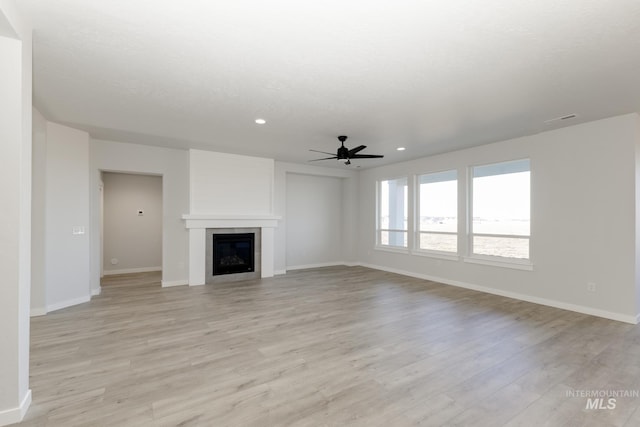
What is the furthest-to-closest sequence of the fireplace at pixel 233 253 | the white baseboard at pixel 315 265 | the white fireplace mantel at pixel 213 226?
the white baseboard at pixel 315 265 → the fireplace at pixel 233 253 → the white fireplace mantel at pixel 213 226

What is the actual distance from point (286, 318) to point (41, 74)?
377 centimetres

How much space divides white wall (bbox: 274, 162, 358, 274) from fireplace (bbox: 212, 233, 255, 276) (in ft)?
2.33

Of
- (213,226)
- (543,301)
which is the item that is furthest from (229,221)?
(543,301)

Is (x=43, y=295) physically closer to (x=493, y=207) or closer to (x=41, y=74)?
(x=41, y=74)

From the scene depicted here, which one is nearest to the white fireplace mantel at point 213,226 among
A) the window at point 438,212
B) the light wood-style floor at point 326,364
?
the light wood-style floor at point 326,364

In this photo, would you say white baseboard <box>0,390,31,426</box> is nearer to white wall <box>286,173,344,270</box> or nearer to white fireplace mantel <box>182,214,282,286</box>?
white fireplace mantel <box>182,214,282,286</box>

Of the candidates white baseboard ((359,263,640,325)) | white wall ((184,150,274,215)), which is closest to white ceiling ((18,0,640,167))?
white wall ((184,150,274,215))

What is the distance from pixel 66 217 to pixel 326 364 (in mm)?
4580

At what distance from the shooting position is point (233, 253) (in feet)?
21.9

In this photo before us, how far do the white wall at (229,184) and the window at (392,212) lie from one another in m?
3.02

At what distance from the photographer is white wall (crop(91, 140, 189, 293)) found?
543 centimetres

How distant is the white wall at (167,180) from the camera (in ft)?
17.8

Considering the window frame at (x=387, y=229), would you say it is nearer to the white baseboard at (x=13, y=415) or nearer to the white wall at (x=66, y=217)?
the white wall at (x=66, y=217)

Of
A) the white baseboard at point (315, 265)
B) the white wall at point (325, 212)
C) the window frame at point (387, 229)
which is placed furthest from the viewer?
the white baseboard at point (315, 265)
